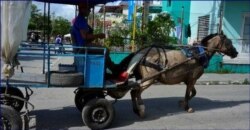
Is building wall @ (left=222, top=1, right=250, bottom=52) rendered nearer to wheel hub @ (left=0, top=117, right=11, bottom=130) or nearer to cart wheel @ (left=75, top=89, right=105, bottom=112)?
cart wheel @ (left=75, top=89, right=105, bottom=112)

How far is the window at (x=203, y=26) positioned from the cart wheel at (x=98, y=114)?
12.0 m

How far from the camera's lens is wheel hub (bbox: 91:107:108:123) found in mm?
7242

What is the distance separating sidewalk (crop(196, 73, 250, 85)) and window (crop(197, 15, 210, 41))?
2.88 meters

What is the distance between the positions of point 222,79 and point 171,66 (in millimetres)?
7308

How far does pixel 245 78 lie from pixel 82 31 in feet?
32.9

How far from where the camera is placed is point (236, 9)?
693 inches

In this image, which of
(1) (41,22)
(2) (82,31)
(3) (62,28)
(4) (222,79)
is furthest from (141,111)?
(3) (62,28)

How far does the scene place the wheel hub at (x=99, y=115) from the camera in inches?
285

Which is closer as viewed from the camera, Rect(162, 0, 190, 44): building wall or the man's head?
the man's head

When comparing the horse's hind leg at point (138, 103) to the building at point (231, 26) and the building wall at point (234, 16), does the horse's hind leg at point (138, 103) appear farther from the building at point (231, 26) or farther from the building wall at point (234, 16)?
the building wall at point (234, 16)

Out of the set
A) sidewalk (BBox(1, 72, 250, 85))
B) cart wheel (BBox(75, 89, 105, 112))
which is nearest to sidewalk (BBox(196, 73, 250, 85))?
sidewalk (BBox(1, 72, 250, 85))

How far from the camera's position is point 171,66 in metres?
8.43

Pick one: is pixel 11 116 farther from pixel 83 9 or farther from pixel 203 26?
pixel 203 26

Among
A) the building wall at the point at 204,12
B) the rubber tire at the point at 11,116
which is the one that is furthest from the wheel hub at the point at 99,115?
the building wall at the point at 204,12
